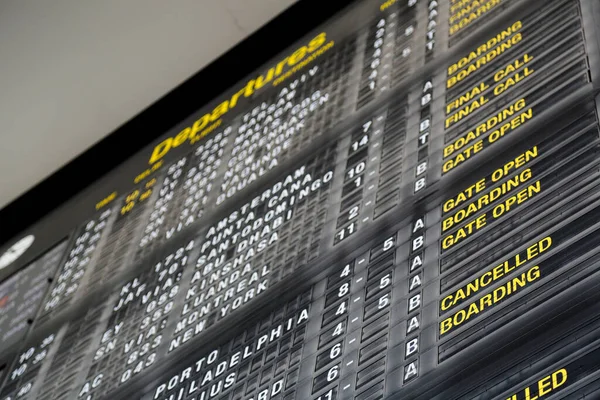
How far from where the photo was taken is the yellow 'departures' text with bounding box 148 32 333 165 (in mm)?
5676

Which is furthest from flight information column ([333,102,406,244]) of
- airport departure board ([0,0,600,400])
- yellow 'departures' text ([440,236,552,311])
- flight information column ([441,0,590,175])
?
yellow 'departures' text ([440,236,552,311])

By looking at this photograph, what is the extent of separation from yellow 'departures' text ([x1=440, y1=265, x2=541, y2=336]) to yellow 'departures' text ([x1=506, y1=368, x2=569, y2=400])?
36 cm

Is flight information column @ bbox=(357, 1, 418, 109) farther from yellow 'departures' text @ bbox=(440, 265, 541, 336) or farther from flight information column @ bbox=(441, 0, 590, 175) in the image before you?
yellow 'departures' text @ bbox=(440, 265, 541, 336)

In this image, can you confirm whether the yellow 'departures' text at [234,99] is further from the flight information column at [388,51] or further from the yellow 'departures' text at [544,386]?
the yellow 'departures' text at [544,386]

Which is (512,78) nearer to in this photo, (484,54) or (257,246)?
(484,54)

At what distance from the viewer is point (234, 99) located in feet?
19.1

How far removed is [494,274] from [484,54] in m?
1.36

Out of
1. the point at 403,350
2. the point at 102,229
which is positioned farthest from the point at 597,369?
the point at 102,229

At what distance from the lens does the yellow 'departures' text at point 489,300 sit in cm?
282

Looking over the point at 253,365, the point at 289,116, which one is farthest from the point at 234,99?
the point at 253,365

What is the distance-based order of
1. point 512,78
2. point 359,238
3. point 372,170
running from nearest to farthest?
point 359,238 → point 512,78 → point 372,170

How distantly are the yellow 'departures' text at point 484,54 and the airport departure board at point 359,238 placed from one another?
0.03 ft

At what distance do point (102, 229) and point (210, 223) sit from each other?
108 cm

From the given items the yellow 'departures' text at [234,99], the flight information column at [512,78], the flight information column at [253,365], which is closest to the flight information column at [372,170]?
the flight information column at [512,78]
